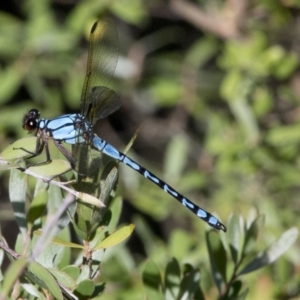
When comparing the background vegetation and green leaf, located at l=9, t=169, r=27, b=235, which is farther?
the background vegetation

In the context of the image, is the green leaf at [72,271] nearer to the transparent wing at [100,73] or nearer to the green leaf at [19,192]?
the green leaf at [19,192]

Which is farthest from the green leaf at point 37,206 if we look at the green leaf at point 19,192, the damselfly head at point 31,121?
the damselfly head at point 31,121

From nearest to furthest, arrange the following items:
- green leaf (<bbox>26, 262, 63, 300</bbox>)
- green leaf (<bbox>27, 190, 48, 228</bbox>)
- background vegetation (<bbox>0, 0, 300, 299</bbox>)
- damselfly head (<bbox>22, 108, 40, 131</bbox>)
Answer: green leaf (<bbox>26, 262, 63, 300</bbox>) → green leaf (<bbox>27, 190, 48, 228</bbox>) → damselfly head (<bbox>22, 108, 40, 131</bbox>) → background vegetation (<bbox>0, 0, 300, 299</bbox>)

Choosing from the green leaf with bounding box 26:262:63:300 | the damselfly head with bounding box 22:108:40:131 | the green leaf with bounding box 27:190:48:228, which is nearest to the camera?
the green leaf with bounding box 26:262:63:300

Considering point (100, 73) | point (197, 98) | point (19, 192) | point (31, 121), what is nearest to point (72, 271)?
point (19, 192)

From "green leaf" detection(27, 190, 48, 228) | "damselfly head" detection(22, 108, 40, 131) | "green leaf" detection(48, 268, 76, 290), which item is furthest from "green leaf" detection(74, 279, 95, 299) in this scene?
"damselfly head" detection(22, 108, 40, 131)

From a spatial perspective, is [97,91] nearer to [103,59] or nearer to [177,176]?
[103,59]

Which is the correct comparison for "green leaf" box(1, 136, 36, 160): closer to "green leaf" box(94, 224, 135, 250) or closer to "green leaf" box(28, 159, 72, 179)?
"green leaf" box(28, 159, 72, 179)
